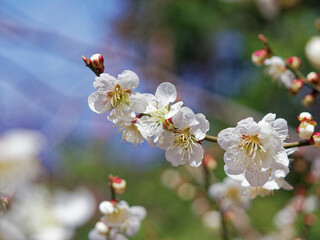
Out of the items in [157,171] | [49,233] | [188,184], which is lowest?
[49,233]

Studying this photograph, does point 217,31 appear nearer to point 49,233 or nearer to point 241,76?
point 241,76

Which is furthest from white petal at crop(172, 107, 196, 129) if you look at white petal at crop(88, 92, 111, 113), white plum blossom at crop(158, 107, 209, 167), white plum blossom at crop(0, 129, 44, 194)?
white plum blossom at crop(0, 129, 44, 194)

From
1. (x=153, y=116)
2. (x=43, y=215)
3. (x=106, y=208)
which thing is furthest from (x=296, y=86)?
(x=43, y=215)

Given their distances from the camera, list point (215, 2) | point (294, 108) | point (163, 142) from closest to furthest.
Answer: point (163, 142), point (294, 108), point (215, 2)

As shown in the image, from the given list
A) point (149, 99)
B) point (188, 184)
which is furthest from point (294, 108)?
point (149, 99)

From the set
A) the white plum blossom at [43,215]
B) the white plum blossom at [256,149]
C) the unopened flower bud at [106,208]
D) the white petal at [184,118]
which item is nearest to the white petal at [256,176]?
the white plum blossom at [256,149]

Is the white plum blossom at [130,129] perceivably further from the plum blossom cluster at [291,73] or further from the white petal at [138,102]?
the plum blossom cluster at [291,73]

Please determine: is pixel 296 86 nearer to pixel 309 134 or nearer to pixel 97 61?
pixel 309 134
